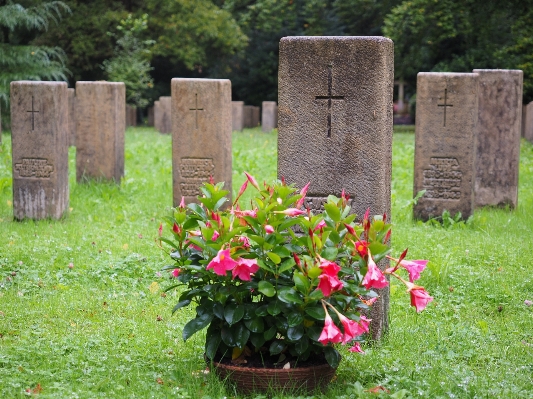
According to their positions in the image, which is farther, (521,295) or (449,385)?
(521,295)

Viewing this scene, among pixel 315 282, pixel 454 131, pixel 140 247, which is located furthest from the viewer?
pixel 454 131

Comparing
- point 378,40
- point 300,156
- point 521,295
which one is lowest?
point 521,295

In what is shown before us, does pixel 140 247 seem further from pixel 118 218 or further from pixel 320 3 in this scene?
pixel 320 3

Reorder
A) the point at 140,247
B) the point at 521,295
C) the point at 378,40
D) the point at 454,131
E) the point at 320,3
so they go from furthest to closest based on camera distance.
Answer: the point at 320,3 < the point at 454,131 < the point at 140,247 < the point at 521,295 < the point at 378,40

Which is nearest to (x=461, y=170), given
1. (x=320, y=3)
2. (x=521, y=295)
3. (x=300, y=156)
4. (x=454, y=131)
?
(x=454, y=131)

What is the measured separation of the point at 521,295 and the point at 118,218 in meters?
5.26

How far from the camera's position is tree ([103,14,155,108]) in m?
31.5

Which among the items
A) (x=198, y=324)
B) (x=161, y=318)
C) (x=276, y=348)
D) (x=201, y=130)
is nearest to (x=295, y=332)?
(x=276, y=348)

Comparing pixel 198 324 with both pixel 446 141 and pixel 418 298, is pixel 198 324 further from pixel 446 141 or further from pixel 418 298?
pixel 446 141

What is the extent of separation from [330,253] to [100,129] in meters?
8.82

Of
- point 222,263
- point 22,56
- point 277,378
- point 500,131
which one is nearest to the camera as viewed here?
point 222,263

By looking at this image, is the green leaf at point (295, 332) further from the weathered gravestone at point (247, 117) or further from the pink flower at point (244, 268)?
the weathered gravestone at point (247, 117)

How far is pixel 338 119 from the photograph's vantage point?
5.16 metres

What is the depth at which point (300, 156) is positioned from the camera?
17.2 feet
